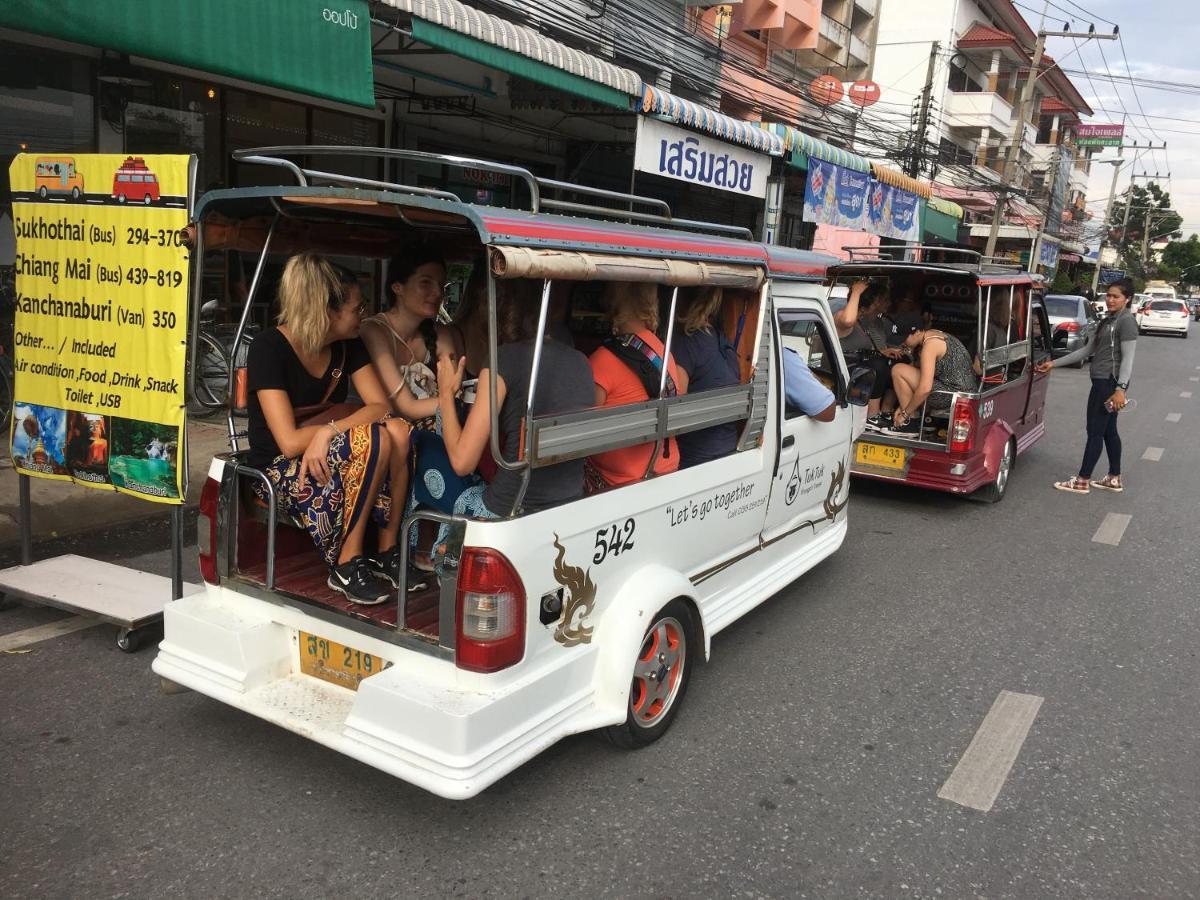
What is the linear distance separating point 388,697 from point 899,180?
60.9 ft

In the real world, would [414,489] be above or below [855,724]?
above

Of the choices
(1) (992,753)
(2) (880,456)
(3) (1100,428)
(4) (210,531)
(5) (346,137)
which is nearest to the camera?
(4) (210,531)

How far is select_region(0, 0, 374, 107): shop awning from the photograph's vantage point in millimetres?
5520

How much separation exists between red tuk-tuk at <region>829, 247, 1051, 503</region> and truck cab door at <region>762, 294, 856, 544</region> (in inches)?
76.7

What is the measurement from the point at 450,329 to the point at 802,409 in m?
1.81

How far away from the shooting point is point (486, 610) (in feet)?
8.98

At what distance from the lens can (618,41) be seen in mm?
12289

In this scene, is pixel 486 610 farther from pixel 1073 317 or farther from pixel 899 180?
pixel 1073 317

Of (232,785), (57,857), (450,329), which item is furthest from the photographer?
(450,329)

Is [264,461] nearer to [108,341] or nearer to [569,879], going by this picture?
[108,341]

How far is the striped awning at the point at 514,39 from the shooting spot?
746 centimetres

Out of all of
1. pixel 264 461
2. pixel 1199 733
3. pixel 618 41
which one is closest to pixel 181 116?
pixel 618 41

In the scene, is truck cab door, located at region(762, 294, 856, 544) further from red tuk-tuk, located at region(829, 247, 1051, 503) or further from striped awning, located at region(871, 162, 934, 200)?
striped awning, located at region(871, 162, 934, 200)

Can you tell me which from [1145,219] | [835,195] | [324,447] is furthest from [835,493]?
[1145,219]
